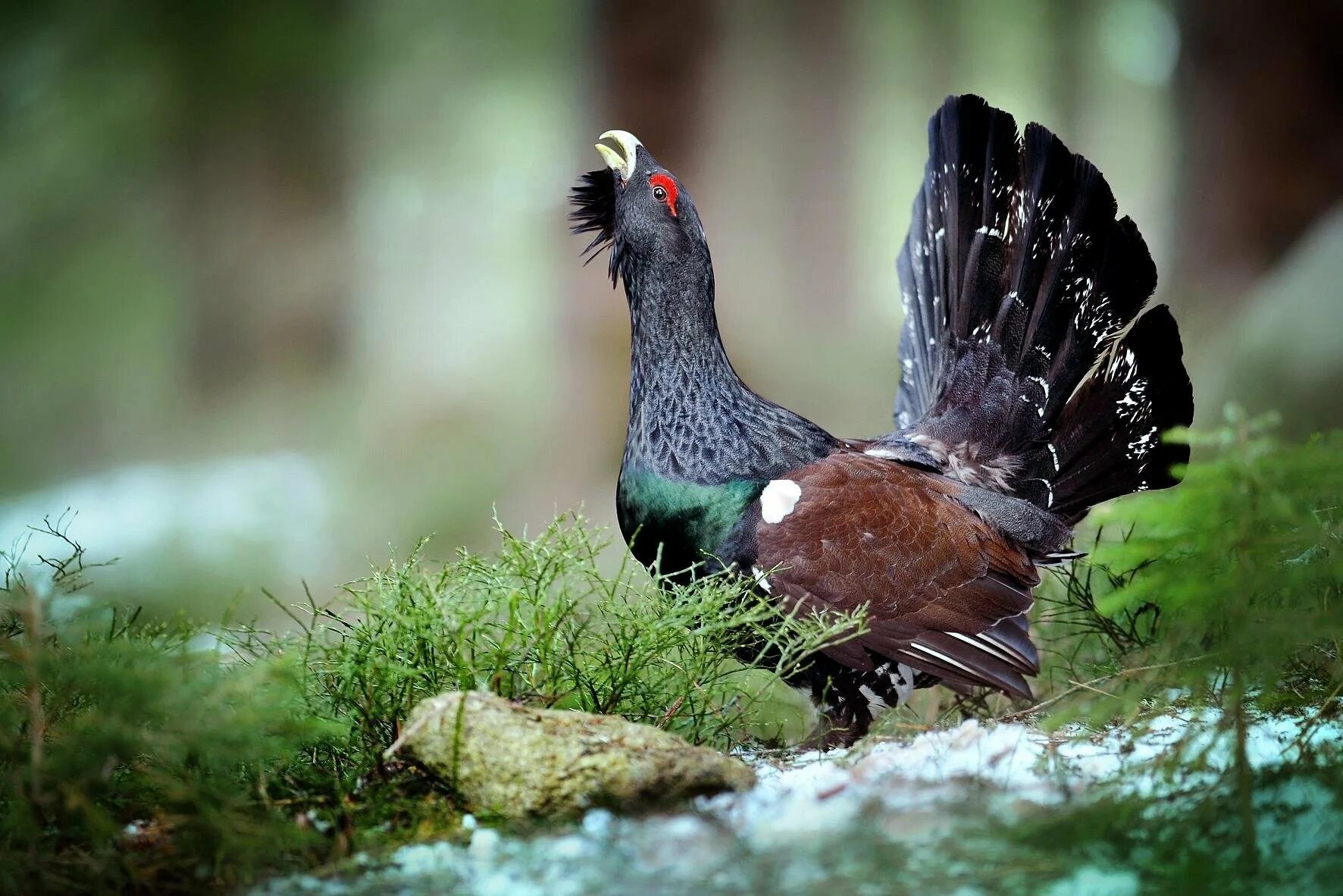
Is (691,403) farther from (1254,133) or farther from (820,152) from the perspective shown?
(1254,133)

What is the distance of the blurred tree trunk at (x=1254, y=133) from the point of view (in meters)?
3.47

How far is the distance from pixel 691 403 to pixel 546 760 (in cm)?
83

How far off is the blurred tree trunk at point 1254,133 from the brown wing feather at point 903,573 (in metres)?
2.32

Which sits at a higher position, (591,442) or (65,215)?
(65,215)

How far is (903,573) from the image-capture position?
1725 mm

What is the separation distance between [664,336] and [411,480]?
2.42 metres

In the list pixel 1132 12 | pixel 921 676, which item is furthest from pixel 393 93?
pixel 921 676

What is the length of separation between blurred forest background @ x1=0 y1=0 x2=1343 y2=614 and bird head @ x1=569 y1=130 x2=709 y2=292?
6.41 ft

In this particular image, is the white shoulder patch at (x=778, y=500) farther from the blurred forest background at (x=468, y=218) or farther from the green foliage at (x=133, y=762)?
the blurred forest background at (x=468, y=218)

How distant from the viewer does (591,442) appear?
3.95 meters

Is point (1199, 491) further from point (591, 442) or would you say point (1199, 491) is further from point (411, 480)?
point (411, 480)

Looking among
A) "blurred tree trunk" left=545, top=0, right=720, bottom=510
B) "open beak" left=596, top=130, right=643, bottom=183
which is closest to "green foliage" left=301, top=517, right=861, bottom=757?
"open beak" left=596, top=130, right=643, bottom=183

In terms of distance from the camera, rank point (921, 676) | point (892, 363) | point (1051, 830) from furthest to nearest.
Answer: point (892, 363) → point (921, 676) → point (1051, 830)

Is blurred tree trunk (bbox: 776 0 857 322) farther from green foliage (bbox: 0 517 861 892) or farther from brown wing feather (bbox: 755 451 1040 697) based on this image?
green foliage (bbox: 0 517 861 892)
